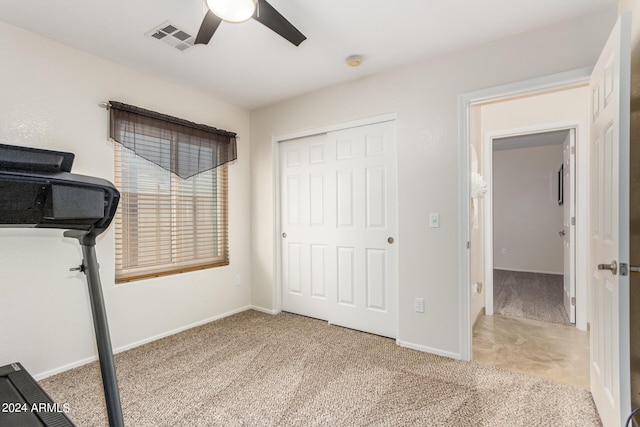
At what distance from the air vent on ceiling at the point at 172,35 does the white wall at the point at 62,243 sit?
66 cm

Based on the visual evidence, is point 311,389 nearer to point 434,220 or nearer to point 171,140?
point 434,220

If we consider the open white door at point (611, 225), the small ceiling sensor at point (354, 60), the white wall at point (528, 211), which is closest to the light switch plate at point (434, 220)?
the open white door at point (611, 225)

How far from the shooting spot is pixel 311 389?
2.11 meters

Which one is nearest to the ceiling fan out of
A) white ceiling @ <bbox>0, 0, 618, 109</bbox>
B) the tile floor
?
white ceiling @ <bbox>0, 0, 618, 109</bbox>

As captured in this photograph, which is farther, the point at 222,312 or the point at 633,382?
the point at 222,312

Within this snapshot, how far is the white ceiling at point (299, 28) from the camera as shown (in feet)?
6.45

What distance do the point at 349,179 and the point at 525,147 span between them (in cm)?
491

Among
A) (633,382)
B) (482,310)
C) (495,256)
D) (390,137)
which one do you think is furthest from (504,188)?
(633,382)

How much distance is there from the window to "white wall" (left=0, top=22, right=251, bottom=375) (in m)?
0.13

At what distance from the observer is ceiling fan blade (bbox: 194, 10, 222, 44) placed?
172cm

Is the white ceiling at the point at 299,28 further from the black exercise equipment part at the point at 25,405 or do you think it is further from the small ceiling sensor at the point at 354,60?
the black exercise equipment part at the point at 25,405

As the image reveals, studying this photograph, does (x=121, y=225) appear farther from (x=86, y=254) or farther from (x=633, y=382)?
(x=633, y=382)

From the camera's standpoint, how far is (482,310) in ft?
12.0

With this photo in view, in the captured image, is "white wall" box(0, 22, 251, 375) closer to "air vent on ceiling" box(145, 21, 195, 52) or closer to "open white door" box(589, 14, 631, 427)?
"air vent on ceiling" box(145, 21, 195, 52)
